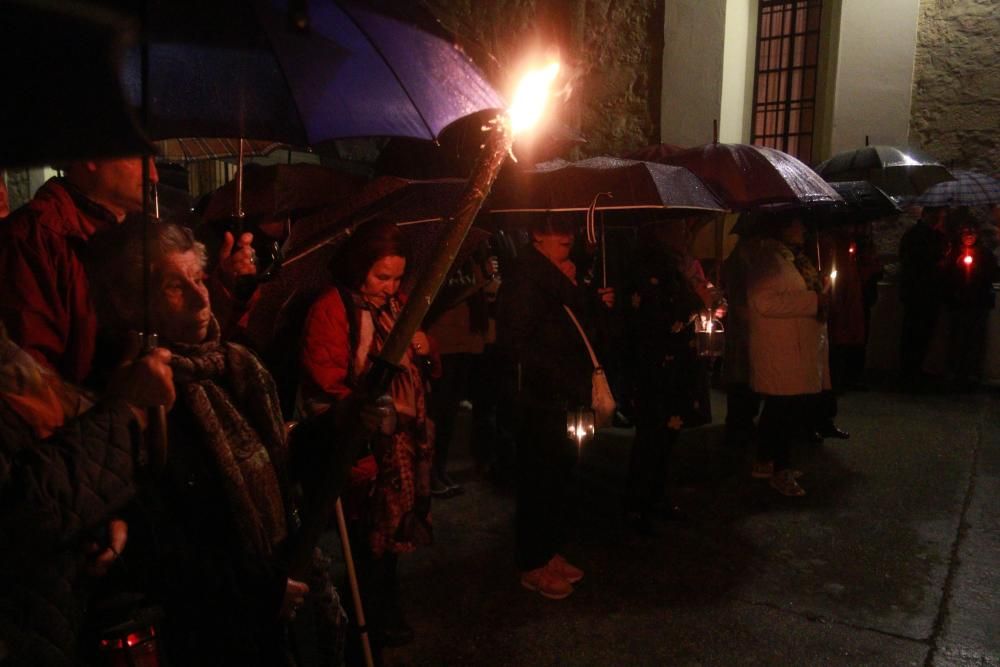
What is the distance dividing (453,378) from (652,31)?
26.7 feet

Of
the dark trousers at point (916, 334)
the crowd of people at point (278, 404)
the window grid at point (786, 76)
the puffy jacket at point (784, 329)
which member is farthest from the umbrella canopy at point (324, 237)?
the window grid at point (786, 76)

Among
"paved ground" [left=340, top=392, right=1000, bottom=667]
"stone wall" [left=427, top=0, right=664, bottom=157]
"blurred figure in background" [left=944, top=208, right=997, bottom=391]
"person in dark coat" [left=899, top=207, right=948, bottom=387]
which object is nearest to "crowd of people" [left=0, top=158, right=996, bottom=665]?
"paved ground" [left=340, top=392, right=1000, bottom=667]

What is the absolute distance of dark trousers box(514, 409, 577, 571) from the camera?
3779mm

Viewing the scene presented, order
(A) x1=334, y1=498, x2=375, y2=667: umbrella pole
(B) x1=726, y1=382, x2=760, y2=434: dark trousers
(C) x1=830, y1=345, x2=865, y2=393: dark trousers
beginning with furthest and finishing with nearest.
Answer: (C) x1=830, y1=345, x2=865, y2=393: dark trousers < (B) x1=726, y1=382, x2=760, y2=434: dark trousers < (A) x1=334, y1=498, x2=375, y2=667: umbrella pole

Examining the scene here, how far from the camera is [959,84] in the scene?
9688 mm

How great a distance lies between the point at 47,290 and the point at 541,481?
2456mm

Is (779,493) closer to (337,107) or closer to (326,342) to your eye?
(326,342)

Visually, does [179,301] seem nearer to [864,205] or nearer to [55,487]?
[55,487]

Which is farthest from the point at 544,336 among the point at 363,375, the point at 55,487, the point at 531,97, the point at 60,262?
the point at 55,487

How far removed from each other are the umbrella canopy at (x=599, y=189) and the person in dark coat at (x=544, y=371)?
155 millimetres

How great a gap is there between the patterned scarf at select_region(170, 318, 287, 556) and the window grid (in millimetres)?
10761

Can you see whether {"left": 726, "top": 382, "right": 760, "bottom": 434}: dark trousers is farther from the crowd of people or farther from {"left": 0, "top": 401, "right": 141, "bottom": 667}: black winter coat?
{"left": 0, "top": 401, "right": 141, "bottom": 667}: black winter coat

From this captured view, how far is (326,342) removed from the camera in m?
2.85

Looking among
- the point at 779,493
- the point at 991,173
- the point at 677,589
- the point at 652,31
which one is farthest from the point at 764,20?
the point at 677,589
